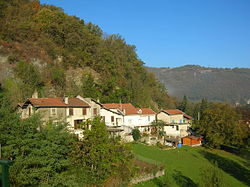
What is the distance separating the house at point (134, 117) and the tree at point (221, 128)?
34.2 feet

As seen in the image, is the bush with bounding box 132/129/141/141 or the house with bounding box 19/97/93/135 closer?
the house with bounding box 19/97/93/135

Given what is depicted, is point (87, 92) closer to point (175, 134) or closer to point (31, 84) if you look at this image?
point (31, 84)

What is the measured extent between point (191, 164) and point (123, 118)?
14.5 m

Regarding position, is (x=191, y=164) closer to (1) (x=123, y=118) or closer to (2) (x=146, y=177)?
(2) (x=146, y=177)

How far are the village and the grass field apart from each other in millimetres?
4491

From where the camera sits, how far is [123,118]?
4022cm

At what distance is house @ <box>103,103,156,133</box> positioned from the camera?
4036 centimetres

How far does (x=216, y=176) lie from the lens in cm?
1479

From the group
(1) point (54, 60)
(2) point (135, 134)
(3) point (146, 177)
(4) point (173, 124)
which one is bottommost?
(3) point (146, 177)

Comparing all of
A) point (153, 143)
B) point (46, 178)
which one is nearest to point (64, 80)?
point (153, 143)

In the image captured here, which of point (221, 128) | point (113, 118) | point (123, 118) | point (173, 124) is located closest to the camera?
point (123, 118)

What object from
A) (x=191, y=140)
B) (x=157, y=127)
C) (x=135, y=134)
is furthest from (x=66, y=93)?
(x=191, y=140)

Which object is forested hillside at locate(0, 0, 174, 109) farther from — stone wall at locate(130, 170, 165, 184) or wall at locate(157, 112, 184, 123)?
stone wall at locate(130, 170, 165, 184)

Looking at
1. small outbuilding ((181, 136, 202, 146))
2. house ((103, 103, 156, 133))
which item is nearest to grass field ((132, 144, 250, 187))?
small outbuilding ((181, 136, 202, 146))
